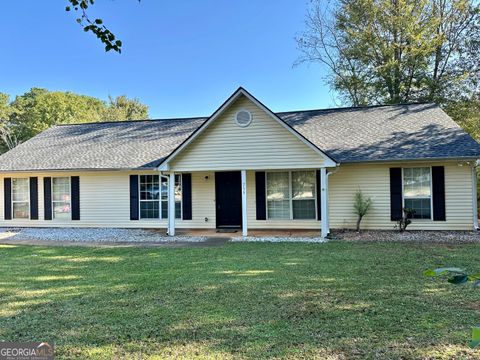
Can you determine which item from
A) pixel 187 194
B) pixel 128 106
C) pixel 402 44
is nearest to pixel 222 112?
pixel 187 194

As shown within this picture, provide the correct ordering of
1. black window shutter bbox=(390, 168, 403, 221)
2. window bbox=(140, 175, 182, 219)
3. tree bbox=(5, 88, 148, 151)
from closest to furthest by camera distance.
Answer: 1. black window shutter bbox=(390, 168, 403, 221)
2. window bbox=(140, 175, 182, 219)
3. tree bbox=(5, 88, 148, 151)

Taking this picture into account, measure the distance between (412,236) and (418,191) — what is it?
74.6 inches

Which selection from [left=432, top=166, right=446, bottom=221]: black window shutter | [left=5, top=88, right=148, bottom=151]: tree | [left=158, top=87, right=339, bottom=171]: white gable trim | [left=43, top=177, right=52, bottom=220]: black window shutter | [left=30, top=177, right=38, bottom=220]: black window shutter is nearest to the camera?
[left=158, top=87, right=339, bottom=171]: white gable trim

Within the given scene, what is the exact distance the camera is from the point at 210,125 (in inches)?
459

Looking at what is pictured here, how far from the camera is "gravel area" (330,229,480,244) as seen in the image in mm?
10250

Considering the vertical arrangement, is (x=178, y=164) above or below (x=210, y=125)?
below

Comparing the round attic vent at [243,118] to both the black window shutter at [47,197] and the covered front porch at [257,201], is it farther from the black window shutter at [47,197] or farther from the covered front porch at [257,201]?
the black window shutter at [47,197]

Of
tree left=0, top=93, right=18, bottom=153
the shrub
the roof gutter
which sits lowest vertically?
the shrub

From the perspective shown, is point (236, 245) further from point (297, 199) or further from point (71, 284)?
point (71, 284)

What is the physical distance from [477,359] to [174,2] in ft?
49.5

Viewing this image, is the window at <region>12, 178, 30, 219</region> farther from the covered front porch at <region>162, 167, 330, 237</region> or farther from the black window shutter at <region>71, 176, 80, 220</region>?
the covered front porch at <region>162, 167, 330, 237</region>

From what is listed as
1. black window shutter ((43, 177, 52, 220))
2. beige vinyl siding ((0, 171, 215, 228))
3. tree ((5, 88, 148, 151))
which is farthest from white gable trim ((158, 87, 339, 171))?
tree ((5, 88, 148, 151))

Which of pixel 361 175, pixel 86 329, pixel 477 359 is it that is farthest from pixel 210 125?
pixel 477 359

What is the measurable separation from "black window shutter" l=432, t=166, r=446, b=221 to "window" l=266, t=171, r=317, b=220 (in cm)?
398
